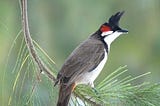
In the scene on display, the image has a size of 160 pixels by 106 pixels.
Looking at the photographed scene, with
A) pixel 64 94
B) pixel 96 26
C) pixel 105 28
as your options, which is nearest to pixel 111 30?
pixel 105 28

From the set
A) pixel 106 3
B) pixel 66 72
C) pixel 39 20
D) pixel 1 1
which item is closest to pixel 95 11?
pixel 106 3

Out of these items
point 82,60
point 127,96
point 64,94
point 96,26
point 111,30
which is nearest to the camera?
point 127,96

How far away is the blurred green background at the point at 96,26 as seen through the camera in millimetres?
6695

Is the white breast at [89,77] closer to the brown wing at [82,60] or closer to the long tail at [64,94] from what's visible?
the brown wing at [82,60]

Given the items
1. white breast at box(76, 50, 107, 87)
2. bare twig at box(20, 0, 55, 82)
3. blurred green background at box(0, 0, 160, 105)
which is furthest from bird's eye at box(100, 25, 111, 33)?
blurred green background at box(0, 0, 160, 105)

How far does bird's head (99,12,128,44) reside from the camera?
3.28 meters

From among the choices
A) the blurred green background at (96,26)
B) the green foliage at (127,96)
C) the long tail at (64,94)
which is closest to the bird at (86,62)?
the long tail at (64,94)

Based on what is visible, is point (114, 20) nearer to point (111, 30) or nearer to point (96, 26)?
point (111, 30)

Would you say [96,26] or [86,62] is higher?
[86,62]

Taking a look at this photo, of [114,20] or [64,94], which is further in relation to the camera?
[114,20]

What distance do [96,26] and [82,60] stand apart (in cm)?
385

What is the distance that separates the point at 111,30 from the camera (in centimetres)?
340

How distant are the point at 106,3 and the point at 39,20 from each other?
2.63ft

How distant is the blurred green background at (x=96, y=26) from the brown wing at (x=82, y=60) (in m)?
3.06
